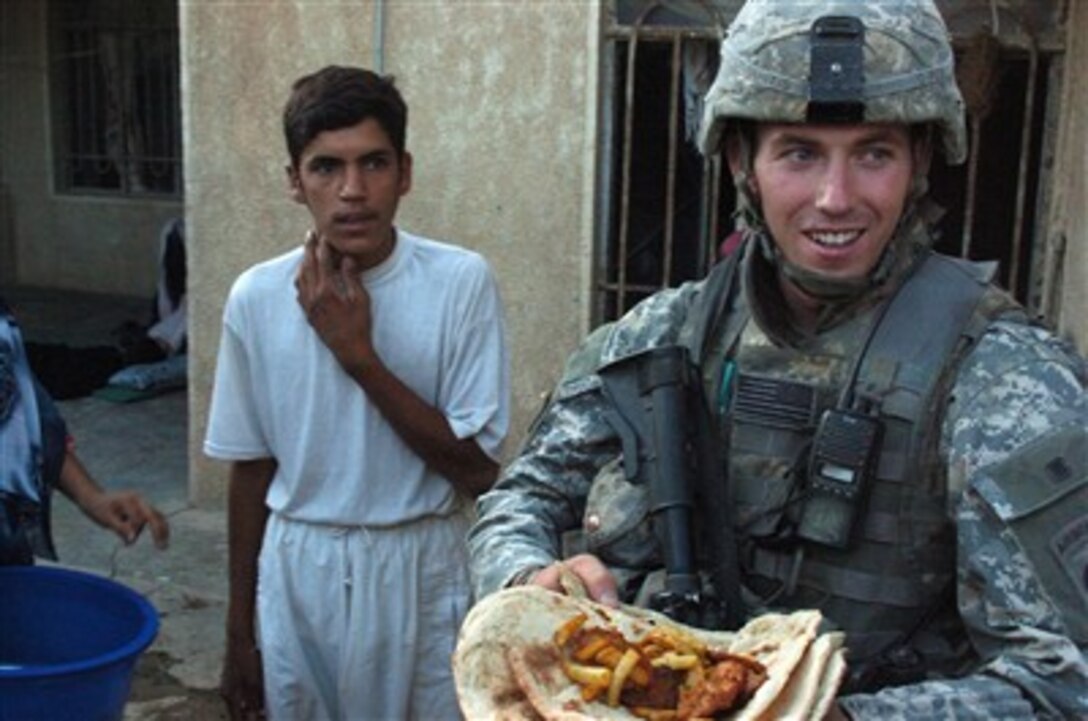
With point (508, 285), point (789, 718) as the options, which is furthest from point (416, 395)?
point (508, 285)

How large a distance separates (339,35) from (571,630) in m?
4.10

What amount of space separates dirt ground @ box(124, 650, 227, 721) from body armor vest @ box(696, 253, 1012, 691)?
2776 millimetres

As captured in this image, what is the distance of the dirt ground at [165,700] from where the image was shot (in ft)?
13.3

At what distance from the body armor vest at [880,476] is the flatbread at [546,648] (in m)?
0.17

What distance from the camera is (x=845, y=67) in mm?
1673

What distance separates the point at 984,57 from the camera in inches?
173

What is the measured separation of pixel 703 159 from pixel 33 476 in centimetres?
262

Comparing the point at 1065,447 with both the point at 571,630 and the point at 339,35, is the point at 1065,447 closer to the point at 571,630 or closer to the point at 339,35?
the point at 571,630

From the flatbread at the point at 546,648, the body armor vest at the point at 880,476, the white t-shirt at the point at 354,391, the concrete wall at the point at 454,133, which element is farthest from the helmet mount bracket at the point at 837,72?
the concrete wall at the point at 454,133

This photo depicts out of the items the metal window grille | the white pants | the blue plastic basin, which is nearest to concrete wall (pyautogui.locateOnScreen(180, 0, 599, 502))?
the white pants

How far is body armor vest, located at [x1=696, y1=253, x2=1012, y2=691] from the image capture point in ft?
5.33

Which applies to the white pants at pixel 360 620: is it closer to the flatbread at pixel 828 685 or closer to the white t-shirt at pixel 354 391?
the white t-shirt at pixel 354 391

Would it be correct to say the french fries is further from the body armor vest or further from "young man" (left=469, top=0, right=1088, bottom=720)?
the body armor vest

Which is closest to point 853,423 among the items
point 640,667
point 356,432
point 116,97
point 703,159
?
point 640,667
